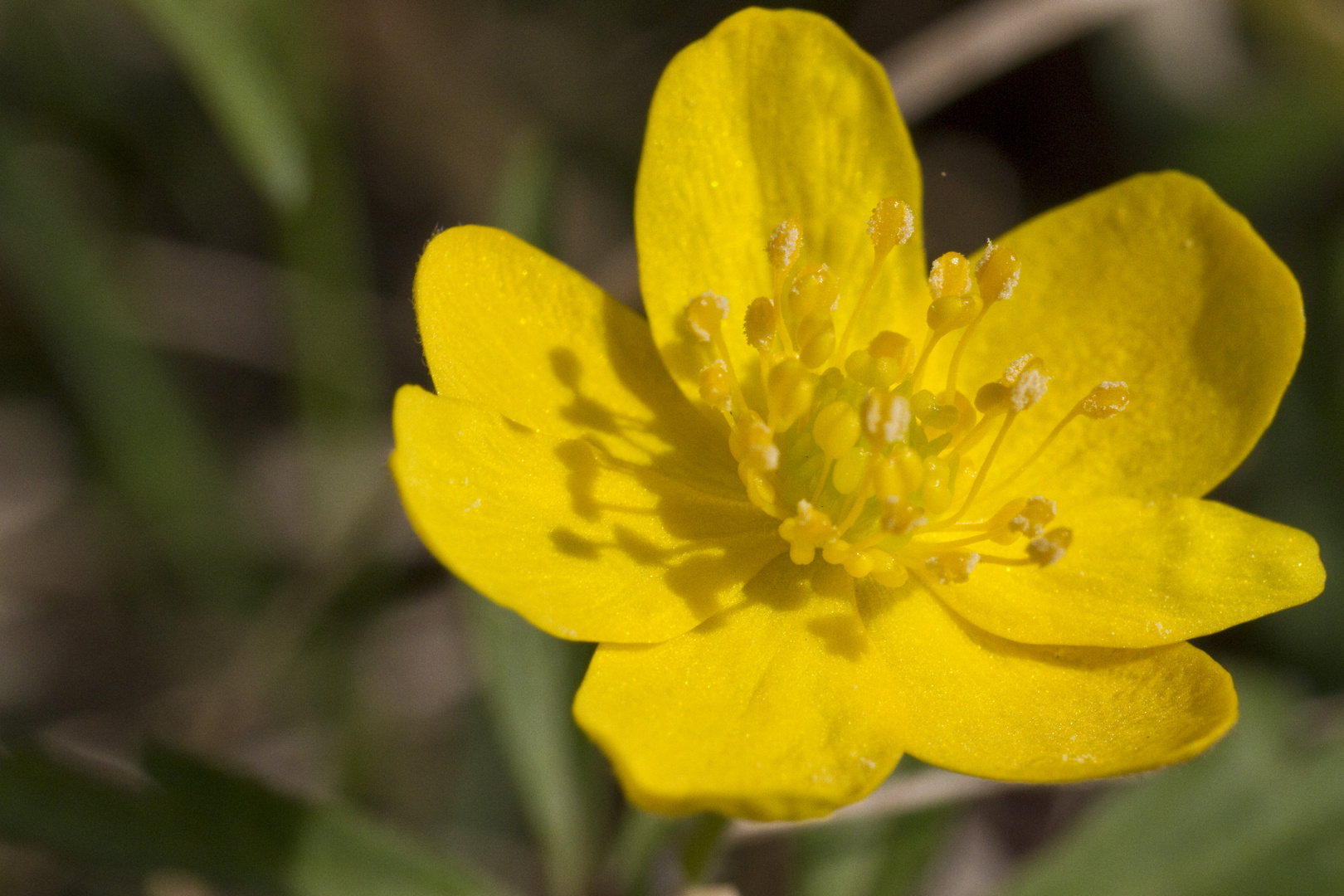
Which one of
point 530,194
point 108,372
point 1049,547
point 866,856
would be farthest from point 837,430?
point 108,372

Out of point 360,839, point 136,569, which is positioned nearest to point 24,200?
point 136,569

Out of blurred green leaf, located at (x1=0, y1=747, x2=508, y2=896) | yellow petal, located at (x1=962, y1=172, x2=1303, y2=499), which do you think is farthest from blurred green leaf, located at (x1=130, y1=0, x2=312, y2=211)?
yellow petal, located at (x1=962, y1=172, x2=1303, y2=499)

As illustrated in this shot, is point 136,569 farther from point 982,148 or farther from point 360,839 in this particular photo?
point 982,148

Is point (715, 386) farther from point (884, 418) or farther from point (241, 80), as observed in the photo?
point (241, 80)

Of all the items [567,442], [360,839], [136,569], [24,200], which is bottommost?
[136,569]

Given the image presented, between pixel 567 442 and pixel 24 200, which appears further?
pixel 24 200

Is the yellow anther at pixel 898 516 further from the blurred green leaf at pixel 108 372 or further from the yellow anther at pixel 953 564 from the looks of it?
the blurred green leaf at pixel 108 372
